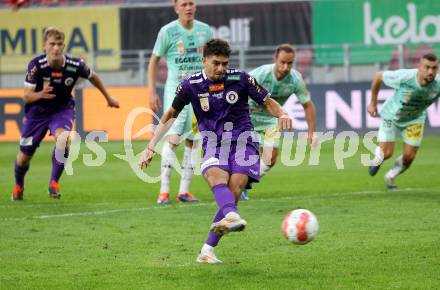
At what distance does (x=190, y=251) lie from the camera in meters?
9.63

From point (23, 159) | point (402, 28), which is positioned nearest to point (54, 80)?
point (23, 159)

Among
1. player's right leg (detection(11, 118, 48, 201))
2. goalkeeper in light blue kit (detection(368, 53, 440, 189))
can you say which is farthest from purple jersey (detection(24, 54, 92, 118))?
goalkeeper in light blue kit (detection(368, 53, 440, 189))

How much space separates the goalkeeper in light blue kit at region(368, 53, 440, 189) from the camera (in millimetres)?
14141

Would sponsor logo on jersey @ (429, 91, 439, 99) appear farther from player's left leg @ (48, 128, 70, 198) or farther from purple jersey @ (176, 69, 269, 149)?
purple jersey @ (176, 69, 269, 149)

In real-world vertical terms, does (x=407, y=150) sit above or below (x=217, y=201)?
below

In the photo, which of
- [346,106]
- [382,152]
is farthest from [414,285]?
[346,106]

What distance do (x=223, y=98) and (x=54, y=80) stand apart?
5121mm

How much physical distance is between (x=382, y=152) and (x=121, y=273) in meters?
7.32

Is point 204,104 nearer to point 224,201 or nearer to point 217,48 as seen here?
point 217,48

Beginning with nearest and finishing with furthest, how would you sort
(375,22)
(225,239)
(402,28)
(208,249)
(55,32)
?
(208,249) < (225,239) < (55,32) < (402,28) < (375,22)

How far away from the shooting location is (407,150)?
14680 millimetres

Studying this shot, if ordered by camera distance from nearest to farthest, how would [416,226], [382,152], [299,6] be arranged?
1. [416,226]
2. [382,152]
3. [299,6]

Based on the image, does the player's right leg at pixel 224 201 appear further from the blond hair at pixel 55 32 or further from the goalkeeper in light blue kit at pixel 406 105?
the goalkeeper in light blue kit at pixel 406 105

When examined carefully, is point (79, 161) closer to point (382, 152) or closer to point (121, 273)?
point (382, 152)
